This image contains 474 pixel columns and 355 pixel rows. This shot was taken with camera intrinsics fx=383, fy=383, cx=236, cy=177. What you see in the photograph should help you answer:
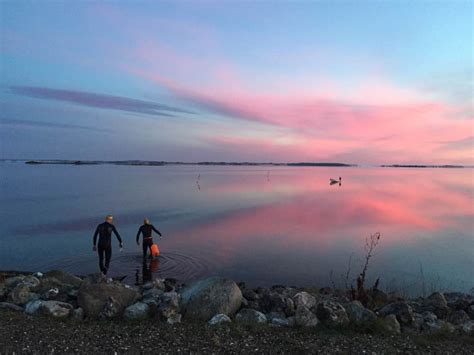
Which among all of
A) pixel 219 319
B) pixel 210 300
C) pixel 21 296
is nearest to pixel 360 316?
pixel 219 319

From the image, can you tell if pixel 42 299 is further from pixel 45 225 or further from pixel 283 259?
pixel 45 225

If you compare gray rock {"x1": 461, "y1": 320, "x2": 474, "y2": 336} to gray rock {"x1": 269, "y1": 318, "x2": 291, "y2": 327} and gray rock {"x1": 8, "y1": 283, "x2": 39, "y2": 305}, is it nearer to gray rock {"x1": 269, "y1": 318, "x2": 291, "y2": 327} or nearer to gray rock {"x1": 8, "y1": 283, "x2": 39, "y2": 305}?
gray rock {"x1": 269, "y1": 318, "x2": 291, "y2": 327}

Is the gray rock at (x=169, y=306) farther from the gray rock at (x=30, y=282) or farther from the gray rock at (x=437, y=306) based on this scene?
the gray rock at (x=437, y=306)

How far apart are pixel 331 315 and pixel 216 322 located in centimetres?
253

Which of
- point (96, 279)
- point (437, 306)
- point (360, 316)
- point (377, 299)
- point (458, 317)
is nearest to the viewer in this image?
point (360, 316)

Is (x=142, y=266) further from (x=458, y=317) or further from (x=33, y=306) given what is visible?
(x=458, y=317)

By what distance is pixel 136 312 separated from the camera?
8547 mm

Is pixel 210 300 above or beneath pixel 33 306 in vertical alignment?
above

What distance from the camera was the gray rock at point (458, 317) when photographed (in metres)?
9.59

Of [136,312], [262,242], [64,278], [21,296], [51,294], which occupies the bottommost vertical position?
[262,242]

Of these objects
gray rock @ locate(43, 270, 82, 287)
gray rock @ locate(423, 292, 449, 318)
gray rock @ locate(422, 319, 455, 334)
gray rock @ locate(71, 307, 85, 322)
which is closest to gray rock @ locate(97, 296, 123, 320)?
gray rock @ locate(71, 307, 85, 322)

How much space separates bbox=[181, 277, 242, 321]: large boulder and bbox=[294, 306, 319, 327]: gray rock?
1562 mm

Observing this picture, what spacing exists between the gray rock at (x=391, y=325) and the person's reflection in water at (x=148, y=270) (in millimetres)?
9462

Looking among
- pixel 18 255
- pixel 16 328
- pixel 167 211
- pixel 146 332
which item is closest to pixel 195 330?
pixel 146 332
